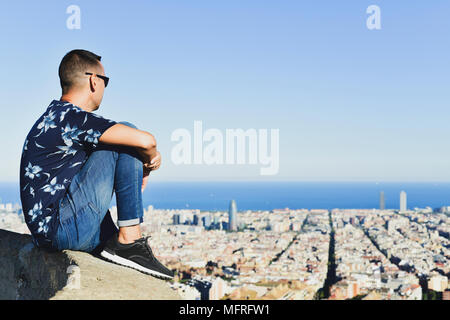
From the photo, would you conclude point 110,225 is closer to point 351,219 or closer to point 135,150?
point 135,150

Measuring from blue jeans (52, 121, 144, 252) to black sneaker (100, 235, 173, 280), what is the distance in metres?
0.08

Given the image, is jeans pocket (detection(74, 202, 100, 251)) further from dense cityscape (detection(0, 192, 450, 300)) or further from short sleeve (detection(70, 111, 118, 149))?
dense cityscape (detection(0, 192, 450, 300))

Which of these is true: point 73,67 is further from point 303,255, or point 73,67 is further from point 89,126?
point 303,255

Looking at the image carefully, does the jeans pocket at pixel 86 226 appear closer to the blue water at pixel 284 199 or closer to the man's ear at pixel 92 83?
the man's ear at pixel 92 83

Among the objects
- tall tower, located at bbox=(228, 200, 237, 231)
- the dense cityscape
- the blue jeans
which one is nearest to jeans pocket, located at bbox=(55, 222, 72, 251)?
the blue jeans

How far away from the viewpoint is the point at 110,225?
1621 millimetres

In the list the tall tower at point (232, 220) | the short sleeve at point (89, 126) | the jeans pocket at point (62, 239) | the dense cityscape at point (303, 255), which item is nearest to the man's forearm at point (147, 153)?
the short sleeve at point (89, 126)

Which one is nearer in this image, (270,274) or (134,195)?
(134,195)

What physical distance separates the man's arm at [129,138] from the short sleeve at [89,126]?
0.06ft

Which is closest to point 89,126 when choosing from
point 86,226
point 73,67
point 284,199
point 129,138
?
point 129,138

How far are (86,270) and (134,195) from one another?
0.28 metres

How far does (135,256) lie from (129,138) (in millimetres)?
444
